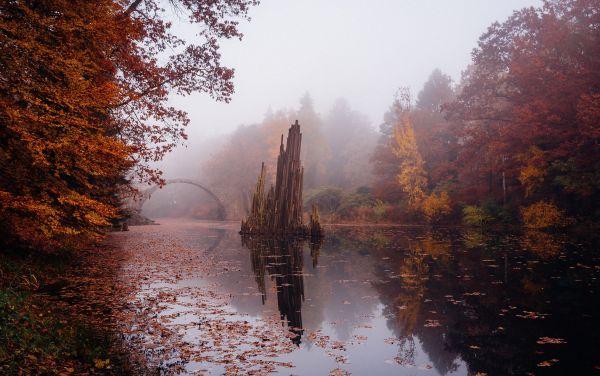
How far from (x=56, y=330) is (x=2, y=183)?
4.41 m

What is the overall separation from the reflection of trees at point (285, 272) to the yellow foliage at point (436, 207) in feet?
47.7

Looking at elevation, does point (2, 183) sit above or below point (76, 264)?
above

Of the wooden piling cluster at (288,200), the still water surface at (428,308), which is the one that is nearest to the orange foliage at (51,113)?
the still water surface at (428,308)

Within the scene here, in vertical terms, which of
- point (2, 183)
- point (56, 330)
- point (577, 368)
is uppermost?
point (2, 183)

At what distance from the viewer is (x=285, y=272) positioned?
12.7m

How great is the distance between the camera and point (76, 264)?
1348 cm

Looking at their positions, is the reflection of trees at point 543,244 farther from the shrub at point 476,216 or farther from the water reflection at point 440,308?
the shrub at point 476,216

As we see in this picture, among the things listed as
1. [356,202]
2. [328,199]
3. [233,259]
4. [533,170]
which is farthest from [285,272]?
[328,199]

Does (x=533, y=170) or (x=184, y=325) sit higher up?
(x=533, y=170)

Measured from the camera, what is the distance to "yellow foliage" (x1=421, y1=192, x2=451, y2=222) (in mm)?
31938

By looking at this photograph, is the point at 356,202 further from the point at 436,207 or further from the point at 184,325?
the point at 184,325

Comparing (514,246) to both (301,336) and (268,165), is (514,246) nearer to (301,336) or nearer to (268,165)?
(301,336)

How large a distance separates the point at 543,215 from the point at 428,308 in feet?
71.8

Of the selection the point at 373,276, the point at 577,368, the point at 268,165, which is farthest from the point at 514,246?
the point at 268,165
